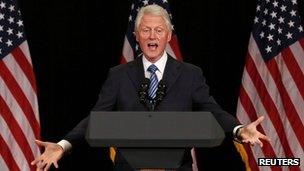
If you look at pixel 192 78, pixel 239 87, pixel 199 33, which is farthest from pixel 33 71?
pixel 192 78

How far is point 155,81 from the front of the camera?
1.87 metres

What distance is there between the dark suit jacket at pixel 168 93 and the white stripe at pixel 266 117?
7.75ft

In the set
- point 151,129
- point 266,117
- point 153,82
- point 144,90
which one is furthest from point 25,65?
point 151,129

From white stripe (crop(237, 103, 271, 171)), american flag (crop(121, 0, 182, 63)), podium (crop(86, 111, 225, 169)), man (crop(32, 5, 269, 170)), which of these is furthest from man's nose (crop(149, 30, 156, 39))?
white stripe (crop(237, 103, 271, 171))

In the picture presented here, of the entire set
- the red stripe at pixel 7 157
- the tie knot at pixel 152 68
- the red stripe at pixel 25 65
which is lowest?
the red stripe at pixel 7 157

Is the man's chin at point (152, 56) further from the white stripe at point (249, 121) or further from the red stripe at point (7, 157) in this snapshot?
the red stripe at point (7, 157)

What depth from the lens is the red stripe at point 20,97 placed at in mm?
4277

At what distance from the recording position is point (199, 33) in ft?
15.2

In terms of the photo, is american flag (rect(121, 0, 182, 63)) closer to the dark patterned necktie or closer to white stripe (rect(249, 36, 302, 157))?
white stripe (rect(249, 36, 302, 157))

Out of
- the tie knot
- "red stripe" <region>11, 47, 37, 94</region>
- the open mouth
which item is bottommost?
"red stripe" <region>11, 47, 37, 94</region>

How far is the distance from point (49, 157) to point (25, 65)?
275 cm

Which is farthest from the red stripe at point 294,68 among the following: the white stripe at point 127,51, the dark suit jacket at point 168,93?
the dark suit jacket at point 168,93

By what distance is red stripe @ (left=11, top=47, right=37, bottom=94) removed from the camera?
170 inches

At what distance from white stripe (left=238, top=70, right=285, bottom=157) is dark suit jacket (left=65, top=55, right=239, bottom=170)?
2361mm
